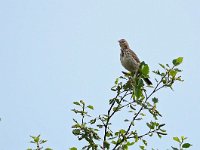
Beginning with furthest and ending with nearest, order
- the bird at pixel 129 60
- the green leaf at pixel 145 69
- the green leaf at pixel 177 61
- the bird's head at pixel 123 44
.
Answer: the bird's head at pixel 123 44 → the bird at pixel 129 60 → the green leaf at pixel 177 61 → the green leaf at pixel 145 69

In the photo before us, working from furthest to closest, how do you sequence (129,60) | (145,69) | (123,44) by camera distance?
(123,44), (129,60), (145,69)

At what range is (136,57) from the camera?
9164 mm

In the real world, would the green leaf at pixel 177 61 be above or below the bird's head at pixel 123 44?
below

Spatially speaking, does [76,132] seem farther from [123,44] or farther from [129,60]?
[123,44]

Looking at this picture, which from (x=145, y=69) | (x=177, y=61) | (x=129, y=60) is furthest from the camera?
(x=129, y=60)

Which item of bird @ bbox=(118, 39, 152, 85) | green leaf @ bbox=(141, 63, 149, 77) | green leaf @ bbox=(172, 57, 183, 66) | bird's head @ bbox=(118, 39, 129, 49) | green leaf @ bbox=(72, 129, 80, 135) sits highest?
bird's head @ bbox=(118, 39, 129, 49)

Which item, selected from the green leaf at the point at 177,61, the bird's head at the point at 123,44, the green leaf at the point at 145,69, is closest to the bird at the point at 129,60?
the bird's head at the point at 123,44

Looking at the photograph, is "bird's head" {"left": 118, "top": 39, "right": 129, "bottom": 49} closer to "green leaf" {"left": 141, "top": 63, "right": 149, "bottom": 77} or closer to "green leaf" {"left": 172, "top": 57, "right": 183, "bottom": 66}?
"green leaf" {"left": 172, "top": 57, "right": 183, "bottom": 66}

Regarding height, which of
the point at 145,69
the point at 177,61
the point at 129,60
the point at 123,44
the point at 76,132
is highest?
the point at 123,44

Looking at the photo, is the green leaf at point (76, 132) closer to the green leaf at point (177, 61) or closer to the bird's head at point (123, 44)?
the green leaf at point (177, 61)

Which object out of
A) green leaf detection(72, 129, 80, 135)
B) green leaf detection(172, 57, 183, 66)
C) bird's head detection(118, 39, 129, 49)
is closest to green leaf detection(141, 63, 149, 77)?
green leaf detection(172, 57, 183, 66)

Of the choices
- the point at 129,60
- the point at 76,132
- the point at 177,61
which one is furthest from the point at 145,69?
the point at 129,60

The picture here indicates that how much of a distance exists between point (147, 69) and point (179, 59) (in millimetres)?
642

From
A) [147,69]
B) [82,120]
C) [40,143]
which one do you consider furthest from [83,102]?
[147,69]
